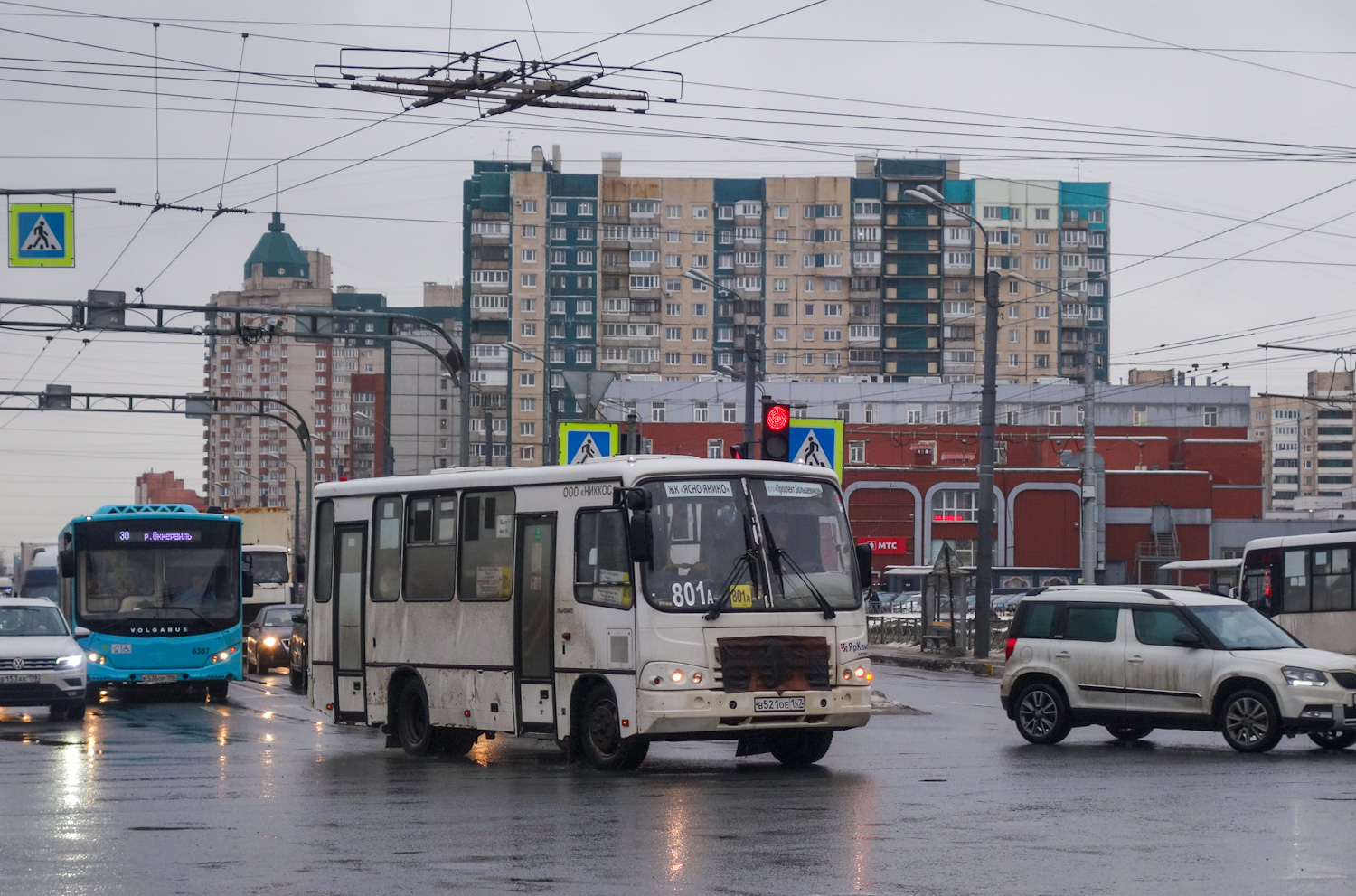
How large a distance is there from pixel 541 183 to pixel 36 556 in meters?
78.1

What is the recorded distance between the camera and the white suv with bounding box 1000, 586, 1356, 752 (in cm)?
1708

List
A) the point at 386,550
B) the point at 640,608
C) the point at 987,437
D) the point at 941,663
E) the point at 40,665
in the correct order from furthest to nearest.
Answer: the point at 941,663, the point at 987,437, the point at 40,665, the point at 386,550, the point at 640,608

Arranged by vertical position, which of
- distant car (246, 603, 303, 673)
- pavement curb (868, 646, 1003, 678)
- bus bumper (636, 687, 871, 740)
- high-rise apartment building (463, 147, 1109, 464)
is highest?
high-rise apartment building (463, 147, 1109, 464)

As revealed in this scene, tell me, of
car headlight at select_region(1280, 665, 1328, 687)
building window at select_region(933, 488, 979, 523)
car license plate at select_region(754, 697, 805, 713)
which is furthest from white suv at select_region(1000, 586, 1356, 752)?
building window at select_region(933, 488, 979, 523)

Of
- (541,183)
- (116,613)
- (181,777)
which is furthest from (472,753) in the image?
(541,183)

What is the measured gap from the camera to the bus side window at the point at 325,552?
765 inches

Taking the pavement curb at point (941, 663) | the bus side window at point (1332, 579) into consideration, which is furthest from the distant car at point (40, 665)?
the bus side window at point (1332, 579)

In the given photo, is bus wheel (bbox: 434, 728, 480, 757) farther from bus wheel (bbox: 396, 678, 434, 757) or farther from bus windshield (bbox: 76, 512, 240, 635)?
bus windshield (bbox: 76, 512, 240, 635)

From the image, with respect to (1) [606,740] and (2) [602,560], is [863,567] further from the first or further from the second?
(1) [606,740]

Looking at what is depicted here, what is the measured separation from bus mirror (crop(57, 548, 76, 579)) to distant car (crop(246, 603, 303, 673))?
28.8 feet

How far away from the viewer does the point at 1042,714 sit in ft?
62.0

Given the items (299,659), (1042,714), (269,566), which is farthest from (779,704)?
(269,566)

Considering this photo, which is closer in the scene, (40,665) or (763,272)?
(40,665)

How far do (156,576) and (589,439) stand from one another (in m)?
7.01
